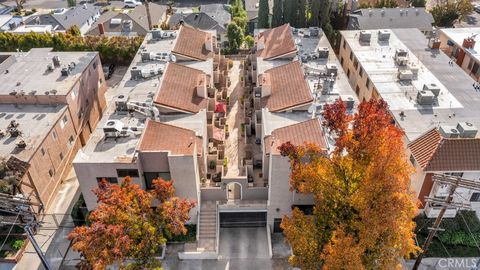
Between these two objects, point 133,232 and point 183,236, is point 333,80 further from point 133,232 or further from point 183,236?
point 133,232

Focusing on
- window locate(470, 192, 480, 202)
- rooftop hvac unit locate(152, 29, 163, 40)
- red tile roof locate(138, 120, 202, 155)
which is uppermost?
rooftop hvac unit locate(152, 29, 163, 40)

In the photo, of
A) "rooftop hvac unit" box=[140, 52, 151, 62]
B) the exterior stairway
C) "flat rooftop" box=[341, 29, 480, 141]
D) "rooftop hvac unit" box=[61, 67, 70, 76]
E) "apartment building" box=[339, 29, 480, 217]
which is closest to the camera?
"apartment building" box=[339, 29, 480, 217]

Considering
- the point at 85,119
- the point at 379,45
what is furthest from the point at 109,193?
the point at 379,45

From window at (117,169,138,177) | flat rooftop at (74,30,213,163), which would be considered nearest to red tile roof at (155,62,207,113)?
flat rooftop at (74,30,213,163)

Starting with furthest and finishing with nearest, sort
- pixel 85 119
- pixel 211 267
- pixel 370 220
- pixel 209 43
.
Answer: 1. pixel 209 43
2. pixel 85 119
3. pixel 211 267
4. pixel 370 220

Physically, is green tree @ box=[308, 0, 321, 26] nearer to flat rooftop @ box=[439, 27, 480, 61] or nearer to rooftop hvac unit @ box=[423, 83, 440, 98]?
flat rooftop @ box=[439, 27, 480, 61]

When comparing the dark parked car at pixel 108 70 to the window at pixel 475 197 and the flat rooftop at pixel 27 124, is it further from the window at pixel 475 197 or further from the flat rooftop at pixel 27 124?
the window at pixel 475 197
